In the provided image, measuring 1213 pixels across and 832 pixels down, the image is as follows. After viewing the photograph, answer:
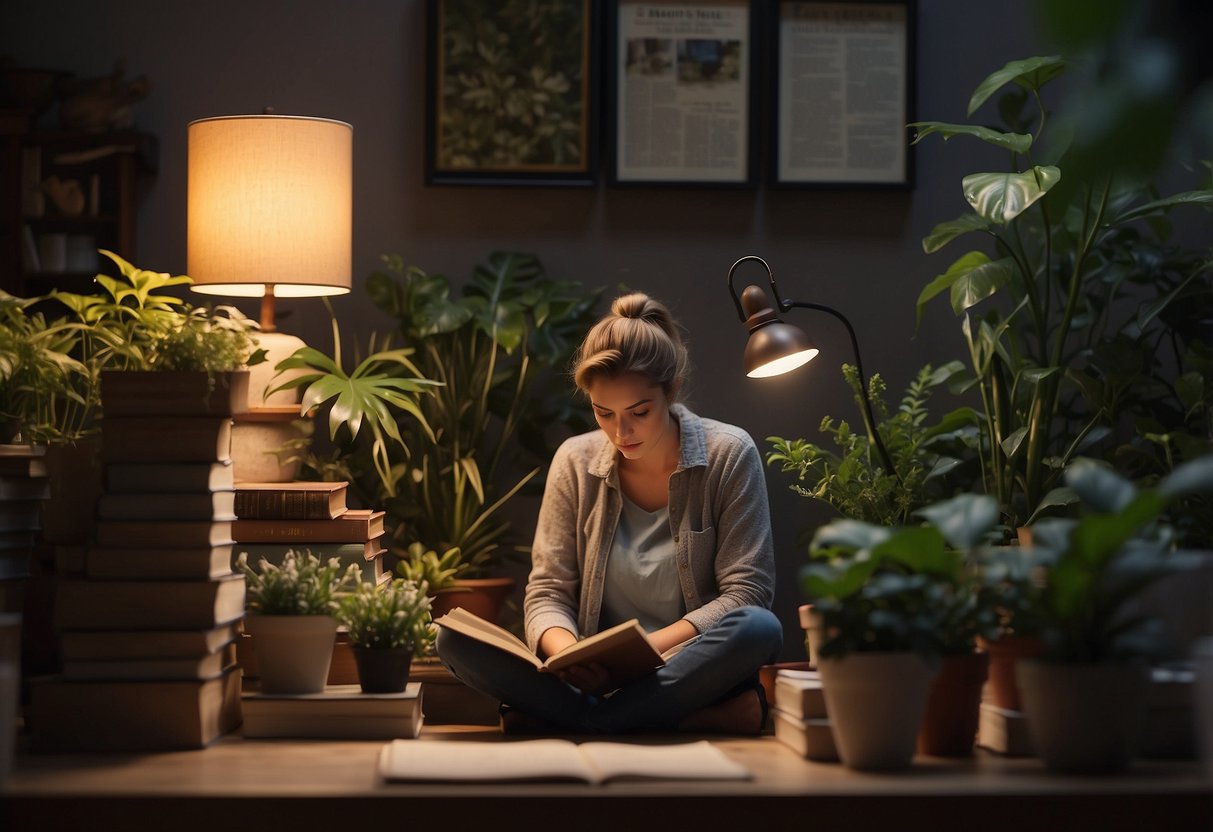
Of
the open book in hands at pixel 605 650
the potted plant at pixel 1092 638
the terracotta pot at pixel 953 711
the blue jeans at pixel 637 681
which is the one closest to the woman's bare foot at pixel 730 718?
the blue jeans at pixel 637 681

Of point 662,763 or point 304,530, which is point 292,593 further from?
point 662,763

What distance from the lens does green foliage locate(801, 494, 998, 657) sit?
1.71 metres

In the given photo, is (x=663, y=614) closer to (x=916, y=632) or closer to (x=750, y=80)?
(x=916, y=632)

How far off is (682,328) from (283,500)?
116cm

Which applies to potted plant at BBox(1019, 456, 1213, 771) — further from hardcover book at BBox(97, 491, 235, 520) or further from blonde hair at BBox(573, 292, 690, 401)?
hardcover book at BBox(97, 491, 235, 520)

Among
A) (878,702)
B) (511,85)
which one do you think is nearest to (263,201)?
(511,85)

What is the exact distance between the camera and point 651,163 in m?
3.32

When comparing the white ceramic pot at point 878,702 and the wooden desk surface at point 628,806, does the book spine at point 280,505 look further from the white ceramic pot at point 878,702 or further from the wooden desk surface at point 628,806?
the white ceramic pot at point 878,702

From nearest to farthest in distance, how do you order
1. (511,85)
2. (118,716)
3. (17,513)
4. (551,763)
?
(551,763)
(118,716)
(17,513)
(511,85)

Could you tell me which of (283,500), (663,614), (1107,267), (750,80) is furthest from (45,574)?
(1107,267)

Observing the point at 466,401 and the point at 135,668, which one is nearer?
the point at 135,668

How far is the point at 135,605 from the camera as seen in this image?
2.07 m

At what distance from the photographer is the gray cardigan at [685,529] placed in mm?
2605

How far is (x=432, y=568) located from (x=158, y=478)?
0.91 metres
